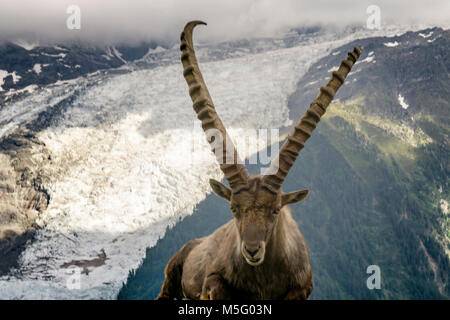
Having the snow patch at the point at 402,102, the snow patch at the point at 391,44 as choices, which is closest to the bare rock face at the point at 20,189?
the snow patch at the point at 402,102

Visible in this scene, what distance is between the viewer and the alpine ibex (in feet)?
15.1

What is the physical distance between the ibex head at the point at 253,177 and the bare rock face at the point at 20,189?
6775cm

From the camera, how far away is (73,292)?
51.2 metres

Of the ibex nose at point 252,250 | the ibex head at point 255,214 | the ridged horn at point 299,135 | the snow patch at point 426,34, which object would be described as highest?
the snow patch at point 426,34

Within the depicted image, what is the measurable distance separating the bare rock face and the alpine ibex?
67.5 metres

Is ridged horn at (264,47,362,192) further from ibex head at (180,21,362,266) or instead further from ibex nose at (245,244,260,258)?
ibex nose at (245,244,260,258)

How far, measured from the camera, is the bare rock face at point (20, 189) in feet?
205

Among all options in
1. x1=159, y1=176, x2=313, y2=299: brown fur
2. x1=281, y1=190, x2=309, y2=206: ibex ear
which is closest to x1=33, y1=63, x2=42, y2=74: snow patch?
x1=159, y1=176, x2=313, y2=299: brown fur

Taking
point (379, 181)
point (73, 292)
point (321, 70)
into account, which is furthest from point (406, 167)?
point (73, 292)

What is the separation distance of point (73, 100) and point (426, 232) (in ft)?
233

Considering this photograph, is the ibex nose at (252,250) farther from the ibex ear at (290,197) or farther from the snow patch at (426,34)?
the snow patch at (426,34)

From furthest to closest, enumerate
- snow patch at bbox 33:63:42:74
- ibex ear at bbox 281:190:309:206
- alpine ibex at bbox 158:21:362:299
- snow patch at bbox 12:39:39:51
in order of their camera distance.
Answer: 1. snow patch at bbox 12:39:39:51
2. snow patch at bbox 33:63:42:74
3. ibex ear at bbox 281:190:309:206
4. alpine ibex at bbox 158:21:362:299
